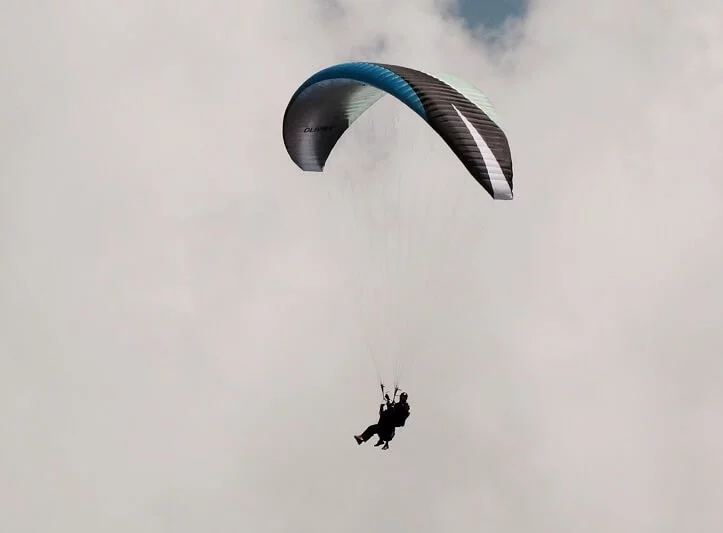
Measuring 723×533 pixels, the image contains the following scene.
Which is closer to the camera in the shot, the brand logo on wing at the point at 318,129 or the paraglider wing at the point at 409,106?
the paraglider wing at the point at 409,106

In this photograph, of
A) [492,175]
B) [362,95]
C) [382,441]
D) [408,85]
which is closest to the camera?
[492,175]

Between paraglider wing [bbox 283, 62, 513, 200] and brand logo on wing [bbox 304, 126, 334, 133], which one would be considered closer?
paraglider wing [bbox 283, 62, 513, 200]

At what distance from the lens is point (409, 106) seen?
24.9 metres

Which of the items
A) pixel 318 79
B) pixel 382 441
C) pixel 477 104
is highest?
pixel 318 79

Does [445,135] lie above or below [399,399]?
above

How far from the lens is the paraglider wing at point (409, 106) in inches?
904

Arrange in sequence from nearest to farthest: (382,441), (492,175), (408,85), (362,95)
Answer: (492,175)
(408,85)
(382,441)
(362,95)

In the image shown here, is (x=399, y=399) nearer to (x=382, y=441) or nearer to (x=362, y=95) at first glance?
(x=382, y=441)

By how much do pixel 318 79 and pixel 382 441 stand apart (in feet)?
31.9

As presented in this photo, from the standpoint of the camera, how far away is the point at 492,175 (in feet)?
73.8

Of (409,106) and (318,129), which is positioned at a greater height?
(318,129)

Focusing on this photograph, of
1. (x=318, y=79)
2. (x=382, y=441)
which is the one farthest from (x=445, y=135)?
(x=382, y=441)

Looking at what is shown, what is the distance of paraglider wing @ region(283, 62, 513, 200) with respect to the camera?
22953 mm

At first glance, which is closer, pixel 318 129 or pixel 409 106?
pixel 409 106
